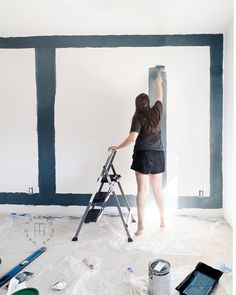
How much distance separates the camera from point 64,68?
343 cm

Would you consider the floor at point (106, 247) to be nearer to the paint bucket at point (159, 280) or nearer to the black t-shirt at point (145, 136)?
the paint bucket at point (159, 280)

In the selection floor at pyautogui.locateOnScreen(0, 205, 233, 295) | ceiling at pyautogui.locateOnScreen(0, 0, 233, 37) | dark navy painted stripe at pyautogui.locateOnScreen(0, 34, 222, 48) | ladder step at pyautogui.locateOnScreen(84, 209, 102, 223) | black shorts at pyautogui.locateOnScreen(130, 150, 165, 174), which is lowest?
floor at pyautogui.locateOnScreen(0, 205, 233, 295)

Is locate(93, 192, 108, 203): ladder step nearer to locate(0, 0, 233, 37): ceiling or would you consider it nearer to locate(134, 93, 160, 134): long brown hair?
locate(134, 93, 160, 134): long brown hair

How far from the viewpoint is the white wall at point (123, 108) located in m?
3.34

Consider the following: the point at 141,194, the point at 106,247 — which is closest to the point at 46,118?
the point at 141,194

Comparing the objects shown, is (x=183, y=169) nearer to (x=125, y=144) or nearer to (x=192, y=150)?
(x=192, y=150)

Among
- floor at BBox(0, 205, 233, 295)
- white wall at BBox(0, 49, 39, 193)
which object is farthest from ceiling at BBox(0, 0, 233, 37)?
floor at BBox(0, 205, 233, 295)

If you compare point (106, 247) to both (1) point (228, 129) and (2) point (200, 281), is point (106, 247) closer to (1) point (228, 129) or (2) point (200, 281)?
(2) point (200, 281)

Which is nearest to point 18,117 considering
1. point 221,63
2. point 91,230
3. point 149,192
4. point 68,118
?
point 68,118

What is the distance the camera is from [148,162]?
3008 millimetres

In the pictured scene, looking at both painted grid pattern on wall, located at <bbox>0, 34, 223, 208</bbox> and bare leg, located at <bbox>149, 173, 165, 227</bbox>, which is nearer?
bare leg, located at <bbox>149, 173, 165, 227</bbox>

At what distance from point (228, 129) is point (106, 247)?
184cm

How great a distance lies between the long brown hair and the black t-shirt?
35mm

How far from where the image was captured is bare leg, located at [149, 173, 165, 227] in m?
3.11
